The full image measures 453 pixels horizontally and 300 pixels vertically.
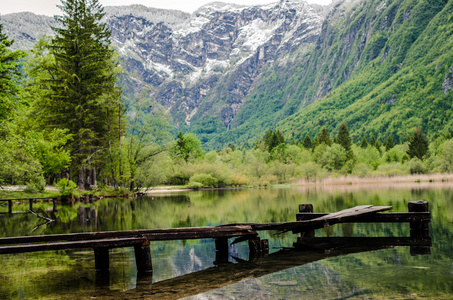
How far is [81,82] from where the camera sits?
142 feet

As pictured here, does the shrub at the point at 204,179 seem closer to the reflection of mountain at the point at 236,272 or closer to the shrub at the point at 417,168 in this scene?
the shrub at the point at 417,168

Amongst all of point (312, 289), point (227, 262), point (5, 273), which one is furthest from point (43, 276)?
point (312, 289)

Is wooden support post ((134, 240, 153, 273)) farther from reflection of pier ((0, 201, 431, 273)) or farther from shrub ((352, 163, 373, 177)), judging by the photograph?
shrub ((352, 163, 373, 177))

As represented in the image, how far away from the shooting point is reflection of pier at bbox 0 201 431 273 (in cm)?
869

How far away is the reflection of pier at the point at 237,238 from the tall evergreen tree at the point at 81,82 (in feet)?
108

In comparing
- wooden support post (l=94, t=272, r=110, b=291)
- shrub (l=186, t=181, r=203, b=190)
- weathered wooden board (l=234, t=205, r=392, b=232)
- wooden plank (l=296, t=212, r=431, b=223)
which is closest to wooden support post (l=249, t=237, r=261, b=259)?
weathered wooden board (l=234, t=205, r=392, b=232)

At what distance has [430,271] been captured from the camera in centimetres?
802

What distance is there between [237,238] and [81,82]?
36891 millimetres

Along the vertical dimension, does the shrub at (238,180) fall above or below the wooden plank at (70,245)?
below

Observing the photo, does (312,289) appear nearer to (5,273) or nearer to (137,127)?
(5,273)

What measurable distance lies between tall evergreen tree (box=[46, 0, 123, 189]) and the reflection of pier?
32.9 meters

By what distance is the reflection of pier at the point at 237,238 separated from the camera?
869cm

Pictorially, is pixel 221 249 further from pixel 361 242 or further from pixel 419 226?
pixel 419 226

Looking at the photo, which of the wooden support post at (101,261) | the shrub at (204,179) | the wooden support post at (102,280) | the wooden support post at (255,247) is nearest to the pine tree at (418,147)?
the shrub at (204,179)
